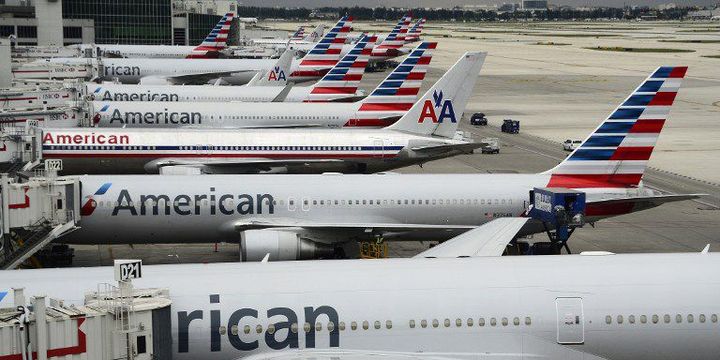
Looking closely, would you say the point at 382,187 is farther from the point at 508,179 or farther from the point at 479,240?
the point at 479,240

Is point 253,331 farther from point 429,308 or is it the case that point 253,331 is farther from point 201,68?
point 201,68

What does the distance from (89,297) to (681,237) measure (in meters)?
28.5

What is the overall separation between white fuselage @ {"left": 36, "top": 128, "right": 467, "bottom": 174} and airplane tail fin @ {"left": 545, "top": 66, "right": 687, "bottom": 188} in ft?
34.5

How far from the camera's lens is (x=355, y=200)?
3375 centimetres

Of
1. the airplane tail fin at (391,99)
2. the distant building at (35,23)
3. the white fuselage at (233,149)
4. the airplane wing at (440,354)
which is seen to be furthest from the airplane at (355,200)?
the distant building at (35,23)

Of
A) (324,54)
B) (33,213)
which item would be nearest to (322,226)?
(33,213)

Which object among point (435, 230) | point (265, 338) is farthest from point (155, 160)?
point (265, 338)

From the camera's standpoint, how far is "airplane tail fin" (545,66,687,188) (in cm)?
3478

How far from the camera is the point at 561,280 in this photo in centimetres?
1942

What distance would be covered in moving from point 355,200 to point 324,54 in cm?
5756

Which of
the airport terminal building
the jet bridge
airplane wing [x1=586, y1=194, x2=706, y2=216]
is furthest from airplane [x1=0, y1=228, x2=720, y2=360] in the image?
the airport terminal building

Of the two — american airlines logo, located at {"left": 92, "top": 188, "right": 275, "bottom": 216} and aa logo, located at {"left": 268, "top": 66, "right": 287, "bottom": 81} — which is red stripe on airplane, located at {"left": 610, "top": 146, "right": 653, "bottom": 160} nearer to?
american airlines logo, located at {"left": 92, "top": 188, "right": 275, "bottom": 216}

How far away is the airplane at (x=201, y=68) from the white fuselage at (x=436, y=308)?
228ft

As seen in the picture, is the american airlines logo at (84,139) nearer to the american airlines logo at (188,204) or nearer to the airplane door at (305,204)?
the american airlines logo at (188,204)
